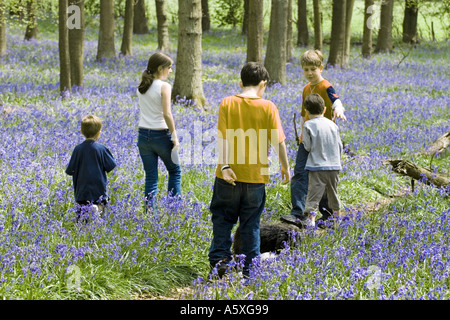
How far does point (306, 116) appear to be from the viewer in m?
6.90

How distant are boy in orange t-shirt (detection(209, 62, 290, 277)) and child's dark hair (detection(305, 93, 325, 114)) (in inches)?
49.0

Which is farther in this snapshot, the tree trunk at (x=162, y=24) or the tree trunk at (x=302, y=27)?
the tree trunk at (x=302, y=27)

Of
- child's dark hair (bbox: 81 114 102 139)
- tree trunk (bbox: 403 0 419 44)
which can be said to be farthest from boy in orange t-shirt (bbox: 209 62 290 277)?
tree trunk (bbox: 403 0 419 44)

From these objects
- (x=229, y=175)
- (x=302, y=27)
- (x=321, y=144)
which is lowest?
(x=229, y=175)

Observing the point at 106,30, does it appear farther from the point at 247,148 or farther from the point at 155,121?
the point at 247,148

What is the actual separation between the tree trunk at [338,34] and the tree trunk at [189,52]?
29.7ft

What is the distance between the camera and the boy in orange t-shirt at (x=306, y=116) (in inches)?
255

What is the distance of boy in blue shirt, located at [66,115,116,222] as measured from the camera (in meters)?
5.98

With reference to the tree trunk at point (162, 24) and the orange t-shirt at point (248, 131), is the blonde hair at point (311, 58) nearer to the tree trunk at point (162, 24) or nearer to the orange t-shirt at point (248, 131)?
the orange t-shirt at point (248, 131)

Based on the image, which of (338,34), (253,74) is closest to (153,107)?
(253,74)

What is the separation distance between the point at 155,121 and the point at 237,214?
181cm

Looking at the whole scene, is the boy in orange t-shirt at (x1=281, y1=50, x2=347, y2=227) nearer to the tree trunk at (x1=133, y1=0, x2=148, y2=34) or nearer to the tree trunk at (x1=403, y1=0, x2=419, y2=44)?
the tree trunk at (x1=403, y1=0, x2=419, y2=44)

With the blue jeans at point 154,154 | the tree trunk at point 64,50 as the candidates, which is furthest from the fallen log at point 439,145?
the tree trunk at point 64,50
